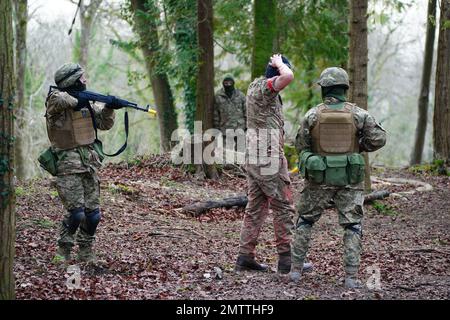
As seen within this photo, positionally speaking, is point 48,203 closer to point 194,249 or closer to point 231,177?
point 194,249

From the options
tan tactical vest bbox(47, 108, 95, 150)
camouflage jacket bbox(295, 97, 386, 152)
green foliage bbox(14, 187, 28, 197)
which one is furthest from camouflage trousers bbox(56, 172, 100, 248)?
green foliage bbox(14, 187, 28, 197)

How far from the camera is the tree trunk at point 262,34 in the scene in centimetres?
1505

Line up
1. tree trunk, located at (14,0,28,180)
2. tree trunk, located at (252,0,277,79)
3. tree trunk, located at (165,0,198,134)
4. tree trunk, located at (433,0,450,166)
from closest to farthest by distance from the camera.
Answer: tree trunk, located at (252,0,277,79) → tree trunk, located at (165,0,198,134) → tree trunk, located at (433,0,450,166) → tree trunk, located at (14,0,28,180)

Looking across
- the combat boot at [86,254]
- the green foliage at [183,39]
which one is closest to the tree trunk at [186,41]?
the green foliage at [183,39]

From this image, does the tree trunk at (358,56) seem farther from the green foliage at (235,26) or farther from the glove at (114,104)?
the green foliage at (235,26)

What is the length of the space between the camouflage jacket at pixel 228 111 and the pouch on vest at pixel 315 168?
856 centimetres

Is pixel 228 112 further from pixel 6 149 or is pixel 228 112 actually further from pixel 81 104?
pixel 6 149

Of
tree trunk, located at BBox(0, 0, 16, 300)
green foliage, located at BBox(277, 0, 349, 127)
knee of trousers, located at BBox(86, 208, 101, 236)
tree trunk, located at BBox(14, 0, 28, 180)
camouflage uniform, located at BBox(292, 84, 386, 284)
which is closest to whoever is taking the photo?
tree trunk, located at BBox(0, 0, 16, 300)

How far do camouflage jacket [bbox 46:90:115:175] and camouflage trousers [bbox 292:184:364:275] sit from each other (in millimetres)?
2408

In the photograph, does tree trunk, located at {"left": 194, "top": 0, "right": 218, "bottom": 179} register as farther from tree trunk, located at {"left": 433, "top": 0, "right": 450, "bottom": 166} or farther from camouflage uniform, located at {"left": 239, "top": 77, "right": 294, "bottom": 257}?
camouflage uniform, located at {"left": 239, "top": 77, "right": 294, "bottom": 257}

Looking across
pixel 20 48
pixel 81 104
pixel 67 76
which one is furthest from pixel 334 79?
pixel 20 48

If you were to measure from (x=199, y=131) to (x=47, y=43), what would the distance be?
2585 cm

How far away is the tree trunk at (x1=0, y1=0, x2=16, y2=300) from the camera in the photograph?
5.29 meters
